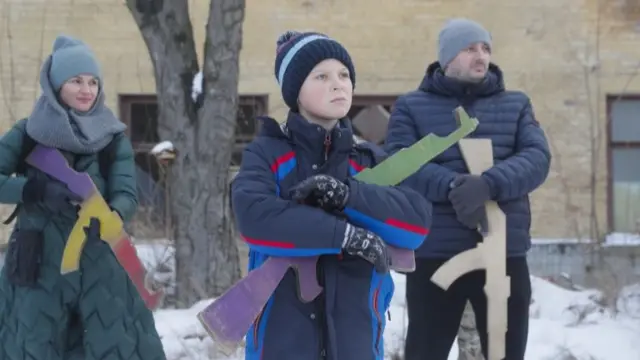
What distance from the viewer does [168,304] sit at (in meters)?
6.17

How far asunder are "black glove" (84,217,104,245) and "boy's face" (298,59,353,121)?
123 cm

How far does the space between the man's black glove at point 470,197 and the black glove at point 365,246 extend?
1001 mm

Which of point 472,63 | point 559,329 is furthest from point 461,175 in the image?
point 559,329

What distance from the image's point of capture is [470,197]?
A: 3.38m

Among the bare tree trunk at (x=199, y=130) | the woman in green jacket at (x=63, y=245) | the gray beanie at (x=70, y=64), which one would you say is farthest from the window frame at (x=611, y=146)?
the gray beanie at (x=70, y=64)

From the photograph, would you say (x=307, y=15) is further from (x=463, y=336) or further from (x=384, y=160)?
(x=384, y=160)

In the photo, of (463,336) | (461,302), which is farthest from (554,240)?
(461,302)

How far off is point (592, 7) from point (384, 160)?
24.2ft

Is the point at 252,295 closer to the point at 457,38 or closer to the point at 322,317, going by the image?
the point at 322,317

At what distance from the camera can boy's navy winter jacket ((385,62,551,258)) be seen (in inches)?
138

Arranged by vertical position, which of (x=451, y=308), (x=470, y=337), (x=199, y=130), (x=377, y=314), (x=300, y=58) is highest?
(x=300, y=58)

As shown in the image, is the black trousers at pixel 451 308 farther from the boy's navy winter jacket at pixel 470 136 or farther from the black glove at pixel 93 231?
the black glove at pixel 93 231

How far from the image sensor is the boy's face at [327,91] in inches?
101

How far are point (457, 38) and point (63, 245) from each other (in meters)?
1.67
